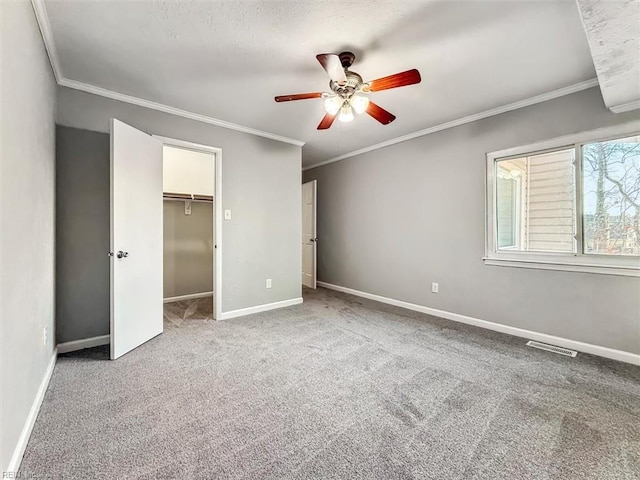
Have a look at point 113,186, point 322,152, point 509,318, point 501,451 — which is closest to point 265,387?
point 501,451

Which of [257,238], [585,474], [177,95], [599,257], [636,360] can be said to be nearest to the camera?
[585,474]

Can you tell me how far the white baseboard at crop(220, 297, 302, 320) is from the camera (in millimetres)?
3545

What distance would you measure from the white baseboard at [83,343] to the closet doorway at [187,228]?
4.30ft

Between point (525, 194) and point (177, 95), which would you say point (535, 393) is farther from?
point (177, 95)

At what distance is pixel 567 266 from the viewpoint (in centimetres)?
269

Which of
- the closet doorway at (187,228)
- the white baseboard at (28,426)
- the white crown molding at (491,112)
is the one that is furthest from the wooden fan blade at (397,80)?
the closet doorway at (187,228)

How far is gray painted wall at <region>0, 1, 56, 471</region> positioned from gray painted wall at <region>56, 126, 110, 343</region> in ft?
1.52

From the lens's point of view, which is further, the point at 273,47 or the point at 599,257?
the point at 599,257

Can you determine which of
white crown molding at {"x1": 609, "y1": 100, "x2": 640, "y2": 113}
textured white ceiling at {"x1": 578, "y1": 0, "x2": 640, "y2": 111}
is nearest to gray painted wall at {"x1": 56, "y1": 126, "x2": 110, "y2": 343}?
textured white ceiling at {"x1": 578, "y1": 0, "x2": 640, "y2": 111}

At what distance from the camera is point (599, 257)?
8.33 ft

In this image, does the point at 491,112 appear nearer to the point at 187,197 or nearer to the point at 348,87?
the point at 348,87

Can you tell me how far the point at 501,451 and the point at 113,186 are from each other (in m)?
3.17

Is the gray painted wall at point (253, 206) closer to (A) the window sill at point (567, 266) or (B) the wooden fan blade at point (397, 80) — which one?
(B) the wooden fan blade at point (397, 80)

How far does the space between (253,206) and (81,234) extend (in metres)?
1.79
